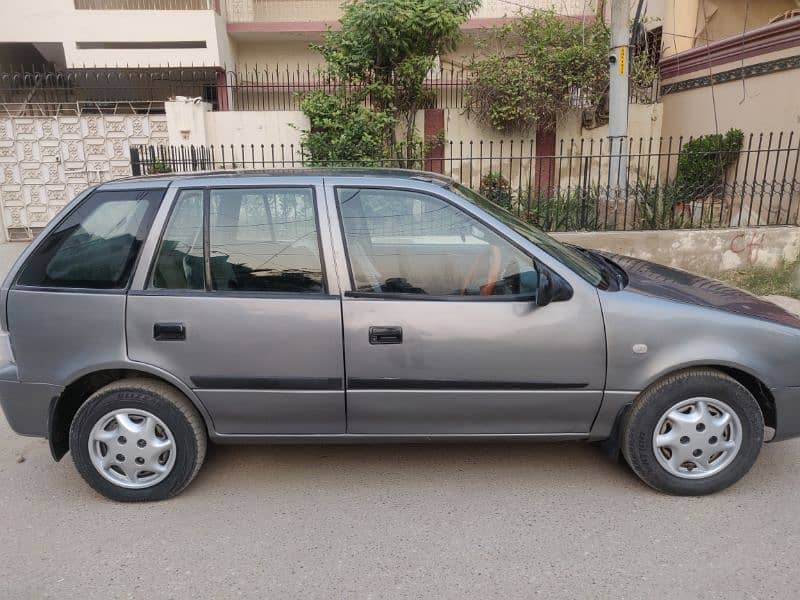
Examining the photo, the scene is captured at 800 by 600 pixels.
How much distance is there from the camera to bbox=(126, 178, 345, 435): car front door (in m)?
3.13

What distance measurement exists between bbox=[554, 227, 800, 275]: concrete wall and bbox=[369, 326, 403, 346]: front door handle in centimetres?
512

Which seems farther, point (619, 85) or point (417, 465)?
point (619, 85)

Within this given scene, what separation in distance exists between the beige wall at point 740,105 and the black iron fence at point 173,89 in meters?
0.83

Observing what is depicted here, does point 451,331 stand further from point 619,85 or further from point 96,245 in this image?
point 619,85

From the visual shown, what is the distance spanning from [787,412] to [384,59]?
9.00m

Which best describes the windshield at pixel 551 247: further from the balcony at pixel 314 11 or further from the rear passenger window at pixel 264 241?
the balcony at pixel 314 11

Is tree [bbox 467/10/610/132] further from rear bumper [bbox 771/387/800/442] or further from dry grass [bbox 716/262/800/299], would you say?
rear bumper [bbox 771/387/800/442]

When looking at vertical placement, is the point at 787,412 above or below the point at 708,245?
below

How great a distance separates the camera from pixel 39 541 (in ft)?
9.91

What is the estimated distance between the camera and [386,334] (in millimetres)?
3102

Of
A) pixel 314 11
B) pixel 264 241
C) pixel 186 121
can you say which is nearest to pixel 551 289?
pixel 264 241

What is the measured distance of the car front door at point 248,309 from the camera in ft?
10.3

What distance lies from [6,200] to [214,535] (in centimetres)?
1070

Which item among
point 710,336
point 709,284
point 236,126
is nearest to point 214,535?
point 710,336
